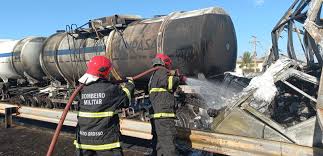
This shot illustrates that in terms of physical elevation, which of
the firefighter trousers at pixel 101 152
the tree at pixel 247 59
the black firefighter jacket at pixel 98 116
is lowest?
the tree at pixel 247 59

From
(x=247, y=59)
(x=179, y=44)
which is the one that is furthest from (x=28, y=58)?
(x=247, y=59)

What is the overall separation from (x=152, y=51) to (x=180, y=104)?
1364 mm

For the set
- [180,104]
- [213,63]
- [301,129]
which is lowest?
[180,104]

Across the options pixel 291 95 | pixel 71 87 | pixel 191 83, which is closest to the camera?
pixel 291 95

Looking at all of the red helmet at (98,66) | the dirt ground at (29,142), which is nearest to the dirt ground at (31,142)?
the dirt ground at (29,142)

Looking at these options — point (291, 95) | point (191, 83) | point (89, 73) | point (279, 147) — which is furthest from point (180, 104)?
point (89, 73)

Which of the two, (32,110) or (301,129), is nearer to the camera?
(301,129)

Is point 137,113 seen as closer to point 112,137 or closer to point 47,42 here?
point 112,137

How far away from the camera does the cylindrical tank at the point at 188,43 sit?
6.91 metres

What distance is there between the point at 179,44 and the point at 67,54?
424 centimetres

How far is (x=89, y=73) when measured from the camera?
3.92m

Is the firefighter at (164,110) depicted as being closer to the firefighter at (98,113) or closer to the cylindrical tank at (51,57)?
the firefighter at (98,113)

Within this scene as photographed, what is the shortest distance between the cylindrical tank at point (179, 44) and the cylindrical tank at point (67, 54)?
0.15 feet

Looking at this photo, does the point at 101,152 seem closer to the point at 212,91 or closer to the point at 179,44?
the point at 212,91
